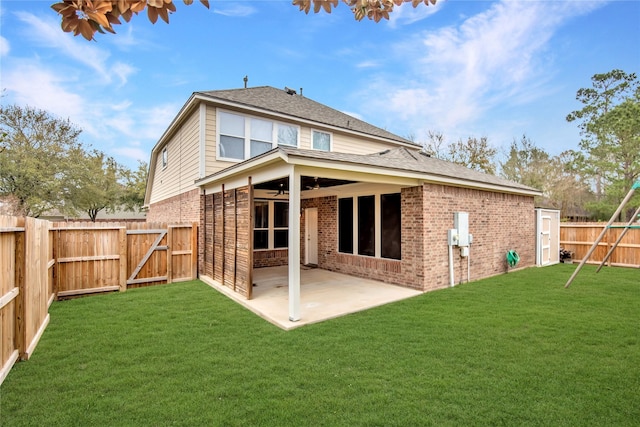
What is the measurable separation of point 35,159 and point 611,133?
36.4 metres

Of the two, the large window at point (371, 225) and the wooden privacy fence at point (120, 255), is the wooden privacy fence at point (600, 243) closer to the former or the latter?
the large window at point (371, 225)

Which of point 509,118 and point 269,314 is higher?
point 509,118

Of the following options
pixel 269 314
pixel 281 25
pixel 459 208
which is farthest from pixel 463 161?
pixel 269 314

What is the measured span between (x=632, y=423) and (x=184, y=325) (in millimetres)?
5584

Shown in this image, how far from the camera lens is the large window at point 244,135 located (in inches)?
381

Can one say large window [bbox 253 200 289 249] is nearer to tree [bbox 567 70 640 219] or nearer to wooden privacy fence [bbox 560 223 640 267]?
wooden privacy fence [bbox 560 223 640 267]

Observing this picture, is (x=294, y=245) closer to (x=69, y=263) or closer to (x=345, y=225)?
(x=345, y=225)

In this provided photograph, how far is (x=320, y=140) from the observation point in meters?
12.0

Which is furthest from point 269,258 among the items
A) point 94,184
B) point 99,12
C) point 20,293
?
point 94,184

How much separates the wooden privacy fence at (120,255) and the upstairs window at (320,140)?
17.5ft

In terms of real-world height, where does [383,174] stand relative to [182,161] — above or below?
below

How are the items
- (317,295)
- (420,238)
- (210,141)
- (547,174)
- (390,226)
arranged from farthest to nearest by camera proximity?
(547,174)
(210,141)
(390,226)
(420,238)
(317,295)

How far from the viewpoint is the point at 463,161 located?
25031 millimetres

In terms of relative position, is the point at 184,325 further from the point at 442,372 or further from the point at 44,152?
the point at 44,152
